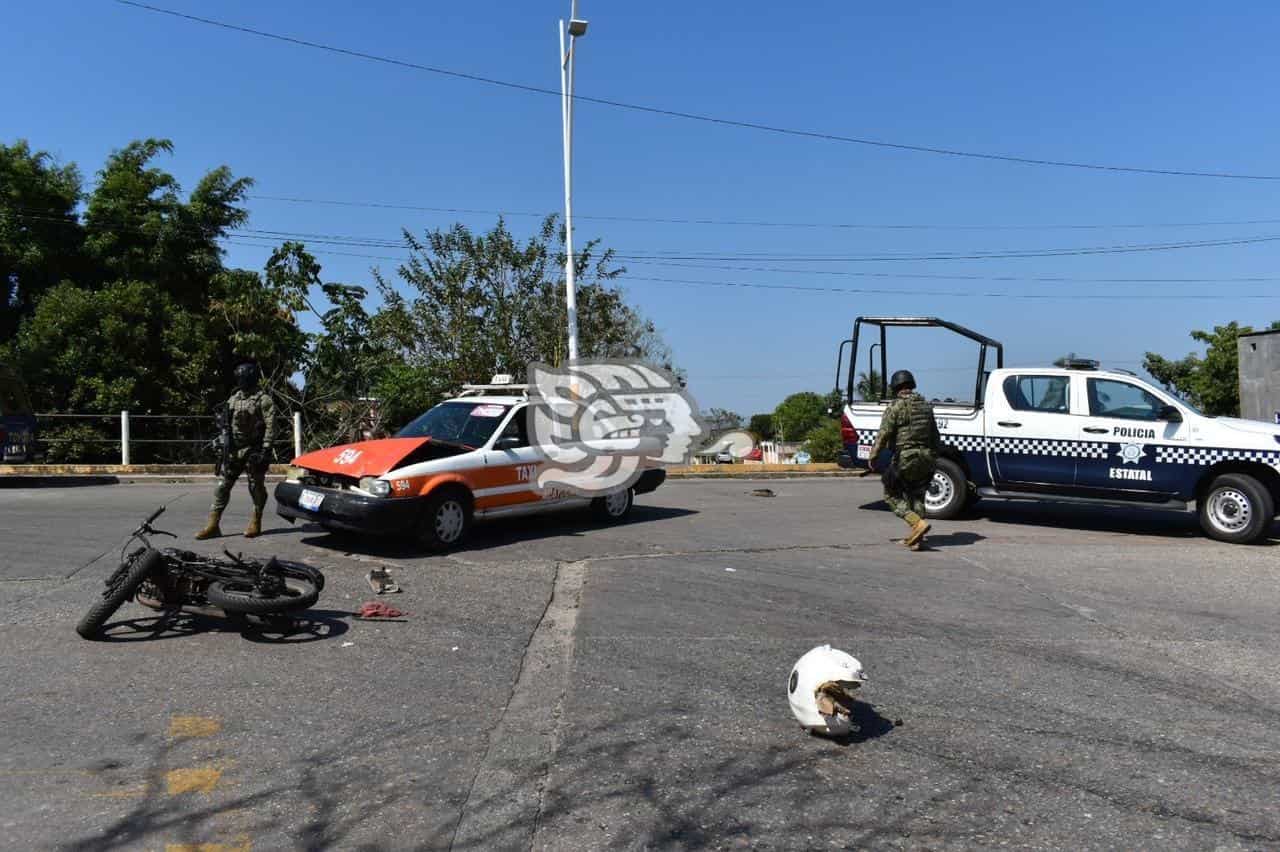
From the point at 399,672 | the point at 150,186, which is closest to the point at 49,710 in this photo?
the point at 399,672

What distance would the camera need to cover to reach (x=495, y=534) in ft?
32.3

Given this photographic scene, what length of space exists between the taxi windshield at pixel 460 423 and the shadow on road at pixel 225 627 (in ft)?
11.1

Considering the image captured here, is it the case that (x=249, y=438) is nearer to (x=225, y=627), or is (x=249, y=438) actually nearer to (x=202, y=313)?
(x=225, y=627)

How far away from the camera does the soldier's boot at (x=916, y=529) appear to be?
30.6ft

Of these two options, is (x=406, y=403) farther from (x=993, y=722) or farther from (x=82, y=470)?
(x=993, y=722)

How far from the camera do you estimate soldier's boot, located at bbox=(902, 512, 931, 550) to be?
9328 millimetres

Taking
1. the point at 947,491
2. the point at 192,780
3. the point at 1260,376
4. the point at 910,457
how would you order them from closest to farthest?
the point at 192,780, the point at 910,457, the point at 947,491, the point at 1260,376

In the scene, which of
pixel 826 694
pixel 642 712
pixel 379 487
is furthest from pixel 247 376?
pixel 826 694

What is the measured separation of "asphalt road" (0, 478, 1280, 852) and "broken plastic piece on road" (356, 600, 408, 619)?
0.50 ft

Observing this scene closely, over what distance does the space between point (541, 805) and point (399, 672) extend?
1.85 metres

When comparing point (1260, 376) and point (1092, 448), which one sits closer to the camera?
point (1092, 448)

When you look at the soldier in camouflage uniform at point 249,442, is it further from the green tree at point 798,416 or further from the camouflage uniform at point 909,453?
the green tree at point 798,416

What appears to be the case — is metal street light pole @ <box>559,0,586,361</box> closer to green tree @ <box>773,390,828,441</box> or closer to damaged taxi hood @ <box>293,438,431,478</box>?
damaged taxi hood @ <box>293,438,431,478</box>

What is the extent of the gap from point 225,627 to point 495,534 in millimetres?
4070
